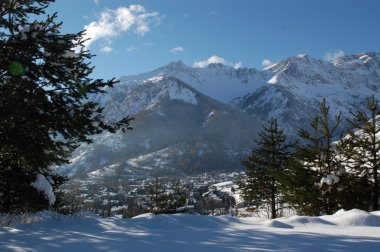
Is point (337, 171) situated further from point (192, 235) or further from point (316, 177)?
point (192, 235)

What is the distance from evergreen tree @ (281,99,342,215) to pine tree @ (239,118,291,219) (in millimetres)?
5557

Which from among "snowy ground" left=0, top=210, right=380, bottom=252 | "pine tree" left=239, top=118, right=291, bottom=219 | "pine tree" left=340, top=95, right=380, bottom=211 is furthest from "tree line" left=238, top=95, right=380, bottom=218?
"snowy ground" left=0, top=210, right=380, bottom=252

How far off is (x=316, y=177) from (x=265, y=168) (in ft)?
24.6

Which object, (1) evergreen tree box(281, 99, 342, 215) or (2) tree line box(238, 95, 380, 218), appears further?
(1) evergreen tree box(281, 99, 342, 215)

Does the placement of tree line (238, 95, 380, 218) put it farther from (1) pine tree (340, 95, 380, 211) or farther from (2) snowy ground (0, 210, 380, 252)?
(2) snowy ground (0, 210, 380, 252)

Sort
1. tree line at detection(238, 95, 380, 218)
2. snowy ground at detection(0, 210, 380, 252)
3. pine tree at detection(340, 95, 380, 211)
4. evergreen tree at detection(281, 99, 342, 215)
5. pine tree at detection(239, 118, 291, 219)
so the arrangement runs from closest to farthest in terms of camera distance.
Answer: snowy ground at detection(0, 210, 380, 252) → pine tree at detection(340, 95, 380, 211) → tree line at detection(238, 95, 380, 218) → evergreen tree at detection(281, 99, 342, 215) → pine tree at detection(239, 118, 291, 219)

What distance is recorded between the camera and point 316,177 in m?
18.7

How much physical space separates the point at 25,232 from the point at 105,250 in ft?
8.49

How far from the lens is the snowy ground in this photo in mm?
5539

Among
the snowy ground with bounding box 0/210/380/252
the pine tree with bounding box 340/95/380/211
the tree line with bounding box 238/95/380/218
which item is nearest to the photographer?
the snowy ground with bounding box 0/210/380/252

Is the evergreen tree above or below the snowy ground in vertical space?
above

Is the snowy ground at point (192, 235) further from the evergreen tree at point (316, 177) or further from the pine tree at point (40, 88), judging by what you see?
the evergreen tree at point (316, 177)

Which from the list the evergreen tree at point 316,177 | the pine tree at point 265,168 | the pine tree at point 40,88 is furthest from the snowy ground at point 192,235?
the pine tree at point 265,168

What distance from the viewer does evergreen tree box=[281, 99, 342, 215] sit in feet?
58.7
